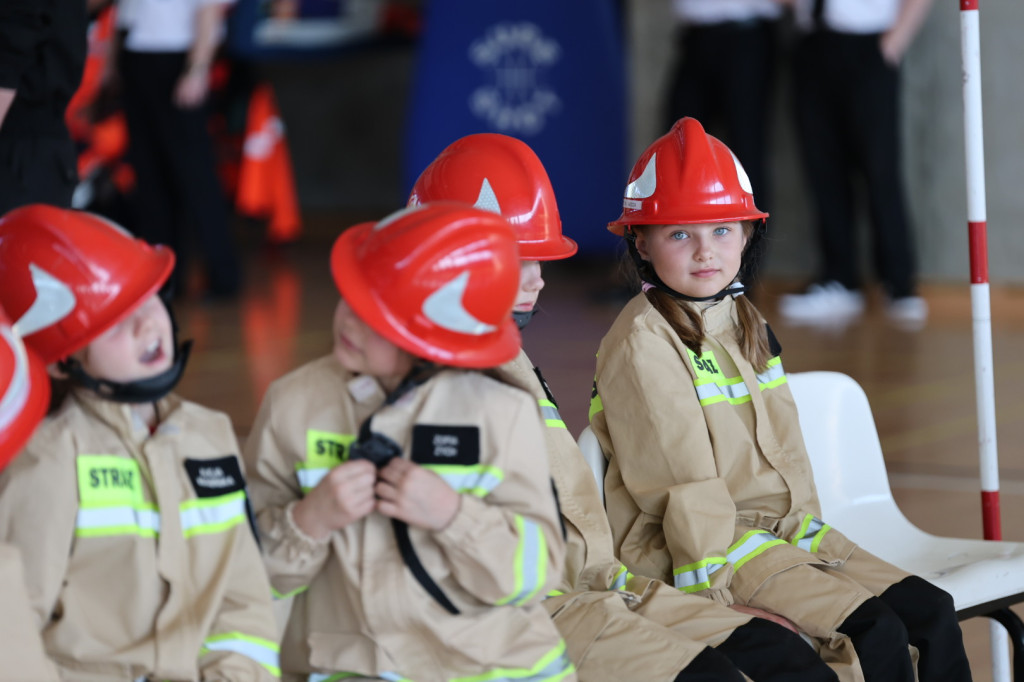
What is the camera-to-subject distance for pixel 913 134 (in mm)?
7762

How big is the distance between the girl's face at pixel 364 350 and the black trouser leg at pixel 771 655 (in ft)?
2.38

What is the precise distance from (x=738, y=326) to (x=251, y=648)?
128cm

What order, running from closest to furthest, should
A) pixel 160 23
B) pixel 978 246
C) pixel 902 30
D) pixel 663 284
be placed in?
pixel 663 284
pixel 978 246
pixel 902 30
pixel 160 23

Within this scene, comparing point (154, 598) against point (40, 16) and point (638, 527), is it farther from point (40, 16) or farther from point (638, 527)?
point (40, 16)

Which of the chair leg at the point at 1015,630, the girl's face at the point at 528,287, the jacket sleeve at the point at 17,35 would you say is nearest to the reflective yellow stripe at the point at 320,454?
the girl's face at the point at 528,287

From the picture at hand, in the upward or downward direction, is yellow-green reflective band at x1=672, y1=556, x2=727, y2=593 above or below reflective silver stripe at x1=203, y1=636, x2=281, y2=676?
below

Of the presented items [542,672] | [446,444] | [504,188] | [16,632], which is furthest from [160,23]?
[16,632]

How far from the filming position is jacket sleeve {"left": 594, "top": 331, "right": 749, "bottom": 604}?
7.92ft

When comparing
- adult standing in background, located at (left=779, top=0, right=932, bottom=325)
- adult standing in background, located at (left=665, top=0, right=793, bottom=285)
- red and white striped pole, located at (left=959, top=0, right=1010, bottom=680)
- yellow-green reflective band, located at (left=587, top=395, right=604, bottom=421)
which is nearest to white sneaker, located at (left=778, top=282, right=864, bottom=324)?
adult standing in background, located at (left=779, top=0, right=932, bottom=325)

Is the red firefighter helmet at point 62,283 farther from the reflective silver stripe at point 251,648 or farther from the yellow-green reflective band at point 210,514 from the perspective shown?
the reflective silver stripe at point 251,648

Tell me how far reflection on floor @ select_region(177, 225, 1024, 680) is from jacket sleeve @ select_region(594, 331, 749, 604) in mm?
552

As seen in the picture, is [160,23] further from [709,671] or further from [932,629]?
[709,671]

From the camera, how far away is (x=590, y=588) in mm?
2389

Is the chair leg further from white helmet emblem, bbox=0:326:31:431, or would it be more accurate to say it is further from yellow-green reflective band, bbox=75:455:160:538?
white helmet emblem, bbox=0:326:31:431
